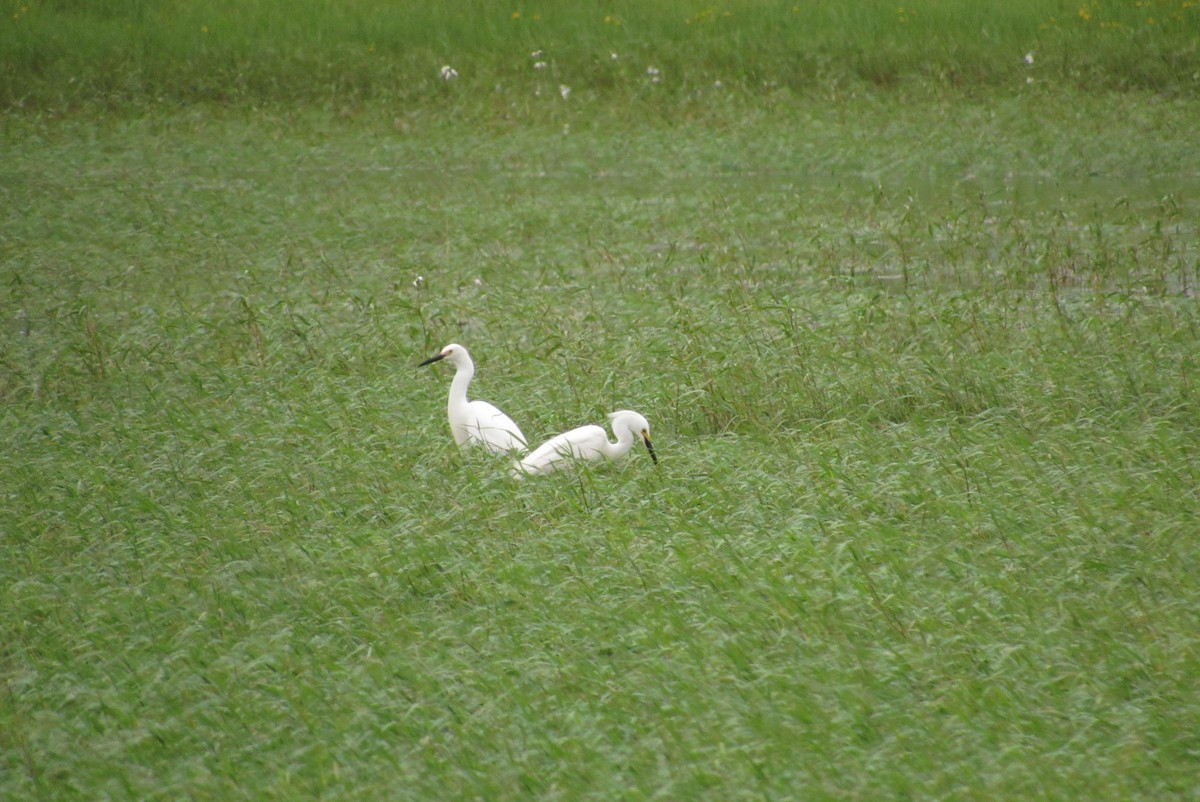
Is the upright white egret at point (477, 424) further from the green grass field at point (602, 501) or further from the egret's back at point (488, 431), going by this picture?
the green grass field at point (602, 501)

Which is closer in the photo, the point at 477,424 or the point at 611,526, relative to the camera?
the point at 611,526

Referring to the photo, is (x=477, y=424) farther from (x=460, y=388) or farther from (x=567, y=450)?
(x=567, y=450)

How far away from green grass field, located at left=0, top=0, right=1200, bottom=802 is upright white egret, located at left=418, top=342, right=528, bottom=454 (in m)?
0.15

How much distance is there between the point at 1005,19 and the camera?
67.1 ft

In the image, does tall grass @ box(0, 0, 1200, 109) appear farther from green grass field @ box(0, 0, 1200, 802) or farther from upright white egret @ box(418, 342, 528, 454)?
upright white egret @ box(418, 342, 528, 454)

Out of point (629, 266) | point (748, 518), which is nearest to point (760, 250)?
point (629, 266)

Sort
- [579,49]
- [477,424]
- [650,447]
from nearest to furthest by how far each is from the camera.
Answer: [650,447] → [477,424] → [579,49]

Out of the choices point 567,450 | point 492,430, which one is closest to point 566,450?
point 567,450

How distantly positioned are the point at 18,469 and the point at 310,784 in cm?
322

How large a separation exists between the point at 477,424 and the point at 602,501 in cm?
104

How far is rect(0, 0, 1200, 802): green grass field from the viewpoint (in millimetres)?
3697

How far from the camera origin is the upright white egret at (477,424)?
613 cm

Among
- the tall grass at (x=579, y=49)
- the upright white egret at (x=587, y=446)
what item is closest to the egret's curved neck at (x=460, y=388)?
the upright white egret at (x=587, y=446)

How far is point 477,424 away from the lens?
629cm
